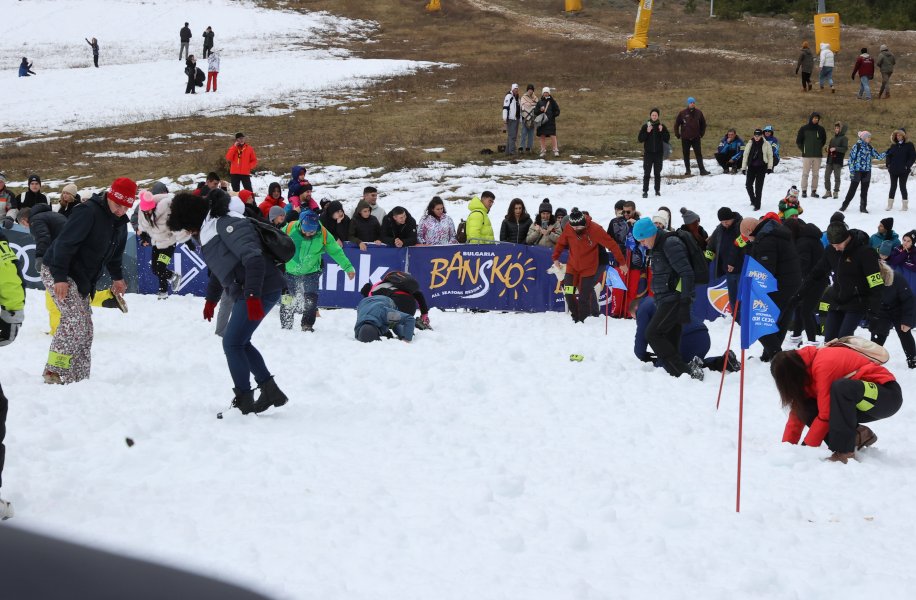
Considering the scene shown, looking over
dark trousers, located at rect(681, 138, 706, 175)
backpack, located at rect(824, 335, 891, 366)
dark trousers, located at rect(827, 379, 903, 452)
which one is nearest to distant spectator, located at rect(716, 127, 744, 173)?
dark trousers, located at rect(681, 138, 706, 175)

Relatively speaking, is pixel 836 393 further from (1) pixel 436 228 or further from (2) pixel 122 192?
(1) pixel 436 228

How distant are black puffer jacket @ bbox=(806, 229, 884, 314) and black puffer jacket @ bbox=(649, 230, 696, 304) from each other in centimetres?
186

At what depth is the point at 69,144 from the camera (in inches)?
1280

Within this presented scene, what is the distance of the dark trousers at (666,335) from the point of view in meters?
10.0

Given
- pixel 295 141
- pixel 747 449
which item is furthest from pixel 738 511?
pixel 295 141

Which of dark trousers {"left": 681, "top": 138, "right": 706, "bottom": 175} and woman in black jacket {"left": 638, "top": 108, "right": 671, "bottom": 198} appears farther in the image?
dark trousers {"left": 681, "top": 138, "right": 706, "bottom": 175}

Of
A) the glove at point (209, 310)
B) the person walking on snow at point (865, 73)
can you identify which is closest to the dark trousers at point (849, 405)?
the glove at point (209, 310)

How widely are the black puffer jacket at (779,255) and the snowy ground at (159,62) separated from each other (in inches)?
1121

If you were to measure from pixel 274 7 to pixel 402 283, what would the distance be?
57677mm

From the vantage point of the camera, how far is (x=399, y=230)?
1525cm

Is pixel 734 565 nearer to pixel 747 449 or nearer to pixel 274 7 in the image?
pixel 747 449

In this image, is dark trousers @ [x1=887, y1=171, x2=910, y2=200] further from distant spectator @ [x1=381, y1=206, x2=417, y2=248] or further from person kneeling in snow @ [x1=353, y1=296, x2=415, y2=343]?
person kneeling in snow @ [x1=353, y1=296, x2=415, y2=343]

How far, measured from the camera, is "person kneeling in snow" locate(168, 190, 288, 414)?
Answer: 24.0ft

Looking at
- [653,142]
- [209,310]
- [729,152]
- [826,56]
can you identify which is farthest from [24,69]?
[209,310]
